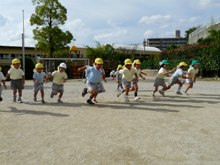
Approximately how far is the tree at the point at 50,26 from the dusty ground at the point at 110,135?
2272 cm

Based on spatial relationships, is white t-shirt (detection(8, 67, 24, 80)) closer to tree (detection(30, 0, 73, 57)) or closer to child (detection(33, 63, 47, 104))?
child (detection(33, 63, 47, 104))

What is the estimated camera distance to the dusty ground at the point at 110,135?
5215 millimetres

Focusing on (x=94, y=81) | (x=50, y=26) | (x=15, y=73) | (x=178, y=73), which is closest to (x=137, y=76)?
(x=178, y=73)

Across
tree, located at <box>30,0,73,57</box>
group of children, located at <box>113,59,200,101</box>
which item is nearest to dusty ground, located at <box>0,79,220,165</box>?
group of children, located at <box>113,59,200,101</box>

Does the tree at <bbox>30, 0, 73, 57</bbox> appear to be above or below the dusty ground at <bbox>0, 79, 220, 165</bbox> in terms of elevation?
above

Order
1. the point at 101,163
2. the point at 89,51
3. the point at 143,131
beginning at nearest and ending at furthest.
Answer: the point at 101,163, the point at 143,131, the point at 89,51

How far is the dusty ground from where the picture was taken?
521 centimetres

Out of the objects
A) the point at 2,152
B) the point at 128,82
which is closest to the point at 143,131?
the point at 2,152

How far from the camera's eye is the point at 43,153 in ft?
17.9

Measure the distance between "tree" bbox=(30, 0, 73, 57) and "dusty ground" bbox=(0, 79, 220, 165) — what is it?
22722 millimetres

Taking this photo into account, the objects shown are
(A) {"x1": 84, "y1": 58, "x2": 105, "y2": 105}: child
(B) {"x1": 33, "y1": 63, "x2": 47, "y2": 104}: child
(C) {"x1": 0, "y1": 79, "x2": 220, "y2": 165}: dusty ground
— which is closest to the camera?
(C) {"x1": 0, "y1": 79, "x2": 220, "y2": 165}: dusty ground

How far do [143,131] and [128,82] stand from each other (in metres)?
5.46

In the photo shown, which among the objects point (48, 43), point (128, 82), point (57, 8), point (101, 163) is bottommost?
point (101, 163)

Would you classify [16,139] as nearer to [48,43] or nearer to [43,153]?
[43,153]
